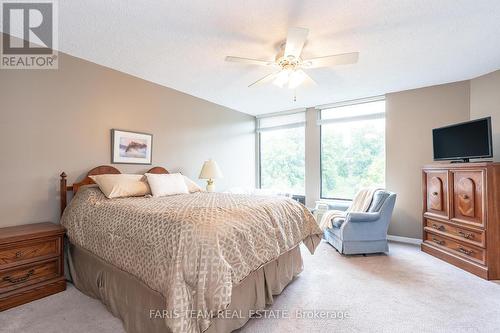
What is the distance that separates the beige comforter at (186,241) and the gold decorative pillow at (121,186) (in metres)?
0.09

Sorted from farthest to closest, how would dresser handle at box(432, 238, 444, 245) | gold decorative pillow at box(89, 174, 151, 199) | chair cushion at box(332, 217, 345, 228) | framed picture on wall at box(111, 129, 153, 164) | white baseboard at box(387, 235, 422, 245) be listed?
white baseboard at box(387, 235, 422, 245)
chair cushion at box(332, 217, 345, 228)
dresser handle at box(432, 238, 444, 245)
framed picture on wall at box(111, 129, 153, 164)
gold decorative pillow at box(89, 174, 151, 199)

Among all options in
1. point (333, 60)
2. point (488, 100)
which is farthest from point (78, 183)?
point (488, 100)

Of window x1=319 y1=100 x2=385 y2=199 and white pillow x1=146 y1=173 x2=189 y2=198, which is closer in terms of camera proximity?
white pillow x1=146 y1=173 x2=189 y2=198

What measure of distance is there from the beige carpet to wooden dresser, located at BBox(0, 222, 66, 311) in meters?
0.12

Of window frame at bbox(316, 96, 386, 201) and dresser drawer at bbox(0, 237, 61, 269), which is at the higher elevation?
window frame at bbox(316, 96, 386, 201)

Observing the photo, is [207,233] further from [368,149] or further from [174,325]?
[368,149]

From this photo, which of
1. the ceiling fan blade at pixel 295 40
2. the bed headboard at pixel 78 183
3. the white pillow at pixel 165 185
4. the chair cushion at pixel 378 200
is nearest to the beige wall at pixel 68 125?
the bed headboard at pixel 78 183

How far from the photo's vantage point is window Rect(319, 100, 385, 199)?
4.36 meters

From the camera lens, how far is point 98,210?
88.0 inches

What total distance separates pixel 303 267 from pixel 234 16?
2.88 metres

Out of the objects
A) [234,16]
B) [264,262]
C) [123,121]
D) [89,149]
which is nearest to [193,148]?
[123,121]

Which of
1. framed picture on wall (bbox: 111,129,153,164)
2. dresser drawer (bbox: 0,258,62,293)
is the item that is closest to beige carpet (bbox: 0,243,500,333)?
dresser drawer (bbox: 0,258,62,293)

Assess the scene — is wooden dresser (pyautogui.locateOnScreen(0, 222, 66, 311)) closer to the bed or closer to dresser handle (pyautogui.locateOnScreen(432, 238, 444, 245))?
the bed

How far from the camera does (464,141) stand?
3.07 m
